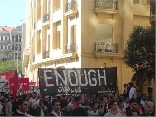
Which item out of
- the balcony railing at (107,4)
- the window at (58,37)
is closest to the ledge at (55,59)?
the window at (58,37)

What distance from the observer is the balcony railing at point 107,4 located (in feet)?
94.9

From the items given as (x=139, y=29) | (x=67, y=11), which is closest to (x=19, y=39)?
(x=67, y=11)

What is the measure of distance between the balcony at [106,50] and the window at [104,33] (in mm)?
536

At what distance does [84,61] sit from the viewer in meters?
28.6

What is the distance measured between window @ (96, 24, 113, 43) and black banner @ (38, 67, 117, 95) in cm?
1651

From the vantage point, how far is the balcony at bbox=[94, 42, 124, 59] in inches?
1124

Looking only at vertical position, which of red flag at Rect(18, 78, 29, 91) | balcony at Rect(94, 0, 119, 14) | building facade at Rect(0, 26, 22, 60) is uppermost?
building facade at Rect(0, 26, 22, 60)

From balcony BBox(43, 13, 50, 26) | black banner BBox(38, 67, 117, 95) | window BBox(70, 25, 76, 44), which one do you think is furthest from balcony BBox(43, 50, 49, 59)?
black banner BBox(38, 67, 117, 95)

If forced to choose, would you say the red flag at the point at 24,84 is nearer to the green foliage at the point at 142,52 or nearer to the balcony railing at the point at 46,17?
the green foliage at the point at 142,52

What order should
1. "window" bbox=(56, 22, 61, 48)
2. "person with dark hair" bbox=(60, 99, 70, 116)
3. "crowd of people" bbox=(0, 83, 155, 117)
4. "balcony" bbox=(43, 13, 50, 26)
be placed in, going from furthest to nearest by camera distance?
"balcony" bbox=(43, 13, 50, 26) < "window" bbox=(56, 22, 61, 48) < "person with dark hair" bbox=(60, 99, 70, 116) < "crowd of people" bbox=(0, 83, 155, 117)

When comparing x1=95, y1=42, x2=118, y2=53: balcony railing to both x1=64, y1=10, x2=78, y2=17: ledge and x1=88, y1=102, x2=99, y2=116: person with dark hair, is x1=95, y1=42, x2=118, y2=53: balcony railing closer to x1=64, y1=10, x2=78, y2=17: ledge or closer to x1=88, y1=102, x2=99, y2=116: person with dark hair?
x1=64, y1=10, x2=78, y2=17: ledge

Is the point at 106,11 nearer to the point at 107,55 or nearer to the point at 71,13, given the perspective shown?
the point at 71,13

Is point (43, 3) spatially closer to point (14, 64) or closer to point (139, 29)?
point (139, 29)

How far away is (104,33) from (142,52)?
22.0ft
